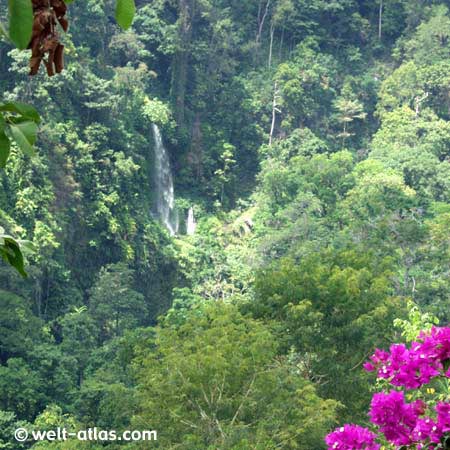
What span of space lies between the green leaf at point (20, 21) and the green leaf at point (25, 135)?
12 cm

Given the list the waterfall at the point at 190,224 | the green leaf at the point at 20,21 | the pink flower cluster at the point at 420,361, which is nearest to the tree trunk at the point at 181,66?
the waterfall at the point at 190,224

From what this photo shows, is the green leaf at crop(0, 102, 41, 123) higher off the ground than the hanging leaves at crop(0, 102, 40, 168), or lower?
higher

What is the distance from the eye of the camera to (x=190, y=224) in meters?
25.1

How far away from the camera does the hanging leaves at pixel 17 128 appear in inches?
33.5

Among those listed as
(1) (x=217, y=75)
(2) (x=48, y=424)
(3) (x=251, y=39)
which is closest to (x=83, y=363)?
(2) (x=48, y=424)

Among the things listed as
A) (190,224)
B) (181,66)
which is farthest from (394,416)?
(181,66)

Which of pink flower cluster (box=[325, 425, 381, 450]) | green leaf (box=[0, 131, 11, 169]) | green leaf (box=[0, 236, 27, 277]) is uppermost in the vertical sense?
green leaf (box=[0, 131, 11, 169])

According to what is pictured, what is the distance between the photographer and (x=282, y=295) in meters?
11.7

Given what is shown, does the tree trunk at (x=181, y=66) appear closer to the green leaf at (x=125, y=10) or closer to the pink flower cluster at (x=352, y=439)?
the pink flower cluster at (x=352, y=439)

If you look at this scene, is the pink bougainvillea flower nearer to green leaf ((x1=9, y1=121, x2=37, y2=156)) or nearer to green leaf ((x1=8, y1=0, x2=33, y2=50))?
green leaf ((x1=9, y1=121, x2=37, y2=156))

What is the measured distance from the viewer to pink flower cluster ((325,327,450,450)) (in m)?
1.84

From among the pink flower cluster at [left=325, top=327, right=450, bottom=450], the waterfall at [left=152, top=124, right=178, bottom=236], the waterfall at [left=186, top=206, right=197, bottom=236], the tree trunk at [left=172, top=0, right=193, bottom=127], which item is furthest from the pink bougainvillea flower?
the tree trunk at [left=172, top=0, right=193, bottom=127]

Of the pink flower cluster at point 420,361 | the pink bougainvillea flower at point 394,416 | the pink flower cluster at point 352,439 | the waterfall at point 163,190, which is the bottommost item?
the waterfall at point 163,190

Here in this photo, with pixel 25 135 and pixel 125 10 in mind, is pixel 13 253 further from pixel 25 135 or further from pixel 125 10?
pixel 125 10
